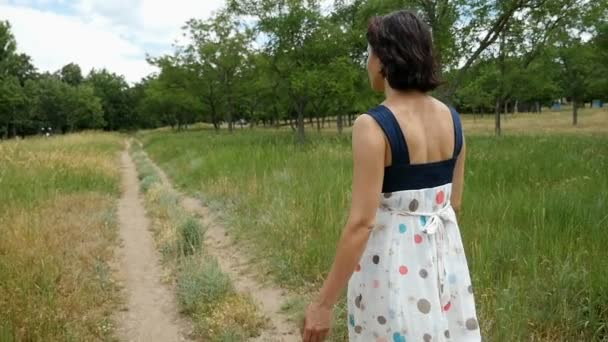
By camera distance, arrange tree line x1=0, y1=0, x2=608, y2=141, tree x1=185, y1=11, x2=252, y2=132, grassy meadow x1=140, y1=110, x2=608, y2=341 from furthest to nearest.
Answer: tree x1=185, y1=11, x2=252, y2=132 → tree line x1=0, y1=0, x2=608, y2=141 → grassy meadow x1=140, y1=110, x2=608, y2=341

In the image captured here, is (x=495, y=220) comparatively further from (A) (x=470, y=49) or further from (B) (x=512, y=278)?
(A) (x=470, y=49)

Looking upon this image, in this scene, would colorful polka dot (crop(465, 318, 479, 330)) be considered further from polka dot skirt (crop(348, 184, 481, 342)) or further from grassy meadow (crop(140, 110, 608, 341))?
grassy meadow (crop(140, 110, 608, 341))

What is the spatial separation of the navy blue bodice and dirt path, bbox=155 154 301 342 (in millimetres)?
2411

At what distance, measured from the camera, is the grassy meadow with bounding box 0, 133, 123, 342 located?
3543 millimetres

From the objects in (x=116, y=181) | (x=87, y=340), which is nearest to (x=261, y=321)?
(x=87, y=340)

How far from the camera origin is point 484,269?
3783 mm

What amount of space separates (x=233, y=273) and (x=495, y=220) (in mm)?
3030

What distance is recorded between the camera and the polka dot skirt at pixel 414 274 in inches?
65.7

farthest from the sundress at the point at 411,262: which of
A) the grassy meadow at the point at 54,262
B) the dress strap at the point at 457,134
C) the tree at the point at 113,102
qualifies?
the tree at the point at 113,102

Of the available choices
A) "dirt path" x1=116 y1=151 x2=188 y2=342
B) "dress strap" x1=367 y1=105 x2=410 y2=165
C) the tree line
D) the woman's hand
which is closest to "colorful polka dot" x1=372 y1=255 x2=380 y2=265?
the woman's hand

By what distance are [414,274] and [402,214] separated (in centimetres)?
23

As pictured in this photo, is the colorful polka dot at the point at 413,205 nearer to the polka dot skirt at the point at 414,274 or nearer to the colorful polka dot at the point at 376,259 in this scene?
the polka dot skirt at the point at 414,274

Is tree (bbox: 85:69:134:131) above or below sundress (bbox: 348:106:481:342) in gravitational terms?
above

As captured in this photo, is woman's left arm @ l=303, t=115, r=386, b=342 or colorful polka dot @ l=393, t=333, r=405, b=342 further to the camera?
colorful polka dot @ l=393, t=333, r=405, b=342
